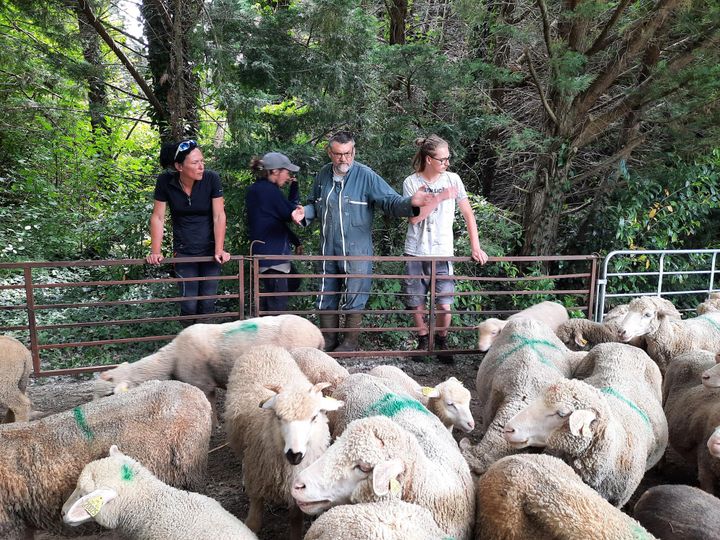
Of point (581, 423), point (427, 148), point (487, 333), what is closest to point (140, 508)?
point (581, 423)

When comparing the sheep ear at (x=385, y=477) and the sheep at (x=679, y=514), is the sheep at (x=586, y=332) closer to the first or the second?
the sheep at (x=679, y=514)

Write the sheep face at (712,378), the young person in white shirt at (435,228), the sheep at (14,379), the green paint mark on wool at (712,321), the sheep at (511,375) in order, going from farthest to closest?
the young person in white shirt at (435,228), the green paint mark on wool at (712,321), the sheep at (14,379), the sheep face at (712,378), the sheep at (511,375)

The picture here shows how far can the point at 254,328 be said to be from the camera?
4348 millimetres

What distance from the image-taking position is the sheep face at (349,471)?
2188 millimetres

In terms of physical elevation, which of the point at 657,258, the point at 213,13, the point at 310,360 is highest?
the point at 213,13

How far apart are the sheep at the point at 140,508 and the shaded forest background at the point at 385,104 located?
418cm

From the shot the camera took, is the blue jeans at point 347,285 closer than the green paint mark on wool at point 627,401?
No

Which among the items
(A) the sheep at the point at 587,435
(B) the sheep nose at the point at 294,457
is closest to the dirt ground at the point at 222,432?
(A) the sheep at the point at 587,435

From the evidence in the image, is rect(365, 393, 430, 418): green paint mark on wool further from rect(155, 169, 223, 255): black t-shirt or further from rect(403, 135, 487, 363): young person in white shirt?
rect(155, 169, 223, 255): black t-shirt

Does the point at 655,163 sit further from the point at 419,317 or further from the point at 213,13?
the point at 213,13

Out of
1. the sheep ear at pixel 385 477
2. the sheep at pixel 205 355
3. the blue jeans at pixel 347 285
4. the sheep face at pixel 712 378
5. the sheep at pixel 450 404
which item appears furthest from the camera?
the blue jeans at pixel 347 285

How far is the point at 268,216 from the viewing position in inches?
208

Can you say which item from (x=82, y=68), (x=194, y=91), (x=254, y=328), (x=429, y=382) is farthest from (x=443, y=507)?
(x=82, y=68)

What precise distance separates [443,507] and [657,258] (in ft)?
22.0
